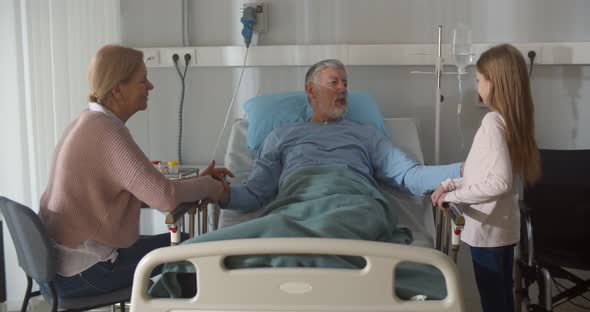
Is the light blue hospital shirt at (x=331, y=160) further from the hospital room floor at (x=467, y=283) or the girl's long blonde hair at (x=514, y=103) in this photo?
the hospital room floor at (x=467, y=283)

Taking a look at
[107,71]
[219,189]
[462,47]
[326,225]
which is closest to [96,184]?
[107,71]

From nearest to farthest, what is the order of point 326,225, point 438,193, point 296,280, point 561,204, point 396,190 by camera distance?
point 296,280 → point 326,225 → point 438,193 → point 396,190 → point 561,204

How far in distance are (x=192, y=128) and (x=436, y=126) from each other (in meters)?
1.35

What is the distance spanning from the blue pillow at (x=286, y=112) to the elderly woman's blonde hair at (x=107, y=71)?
36.3 inches

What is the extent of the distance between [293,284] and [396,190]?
1322 millimetres

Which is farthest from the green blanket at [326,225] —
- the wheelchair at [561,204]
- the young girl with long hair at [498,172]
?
the wheelchair at [561,204]

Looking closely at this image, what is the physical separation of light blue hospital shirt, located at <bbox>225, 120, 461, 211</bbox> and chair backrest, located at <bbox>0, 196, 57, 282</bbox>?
0.73 meters

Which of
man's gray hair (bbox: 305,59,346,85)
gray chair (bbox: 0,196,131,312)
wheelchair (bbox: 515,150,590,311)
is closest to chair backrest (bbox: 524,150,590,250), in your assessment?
wheelchair (bbox: 515,150,590,311)

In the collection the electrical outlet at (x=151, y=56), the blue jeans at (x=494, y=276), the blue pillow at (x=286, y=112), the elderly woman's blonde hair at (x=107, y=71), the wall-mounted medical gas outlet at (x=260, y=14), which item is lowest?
the blue jeans at (x=494, y=276)

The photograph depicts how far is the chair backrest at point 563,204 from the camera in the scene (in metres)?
2.77

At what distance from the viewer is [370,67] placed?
3.23 m

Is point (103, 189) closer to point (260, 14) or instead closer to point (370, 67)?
point (260, 14)

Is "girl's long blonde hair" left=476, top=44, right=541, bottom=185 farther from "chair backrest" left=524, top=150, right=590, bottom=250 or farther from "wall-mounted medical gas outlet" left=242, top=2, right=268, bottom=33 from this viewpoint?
"wall-mounted medical gas outlet" left=242, top=2, right=268, bottom=33

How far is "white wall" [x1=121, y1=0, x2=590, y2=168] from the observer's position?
3.09 meters
